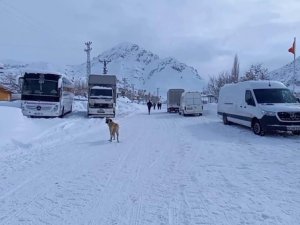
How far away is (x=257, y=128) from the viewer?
55.2 ft

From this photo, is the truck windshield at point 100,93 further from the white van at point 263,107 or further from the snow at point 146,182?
the snow at point 146,182

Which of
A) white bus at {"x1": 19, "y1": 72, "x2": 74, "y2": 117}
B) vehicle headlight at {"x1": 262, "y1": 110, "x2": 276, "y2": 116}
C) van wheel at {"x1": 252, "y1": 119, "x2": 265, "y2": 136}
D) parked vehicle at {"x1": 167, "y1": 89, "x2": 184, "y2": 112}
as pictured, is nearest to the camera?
vehicle headlight at {"x1": 262, "y1": 110, "x2": 276, "y2": 116}

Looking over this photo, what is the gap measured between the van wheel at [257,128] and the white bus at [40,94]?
13.7 meters

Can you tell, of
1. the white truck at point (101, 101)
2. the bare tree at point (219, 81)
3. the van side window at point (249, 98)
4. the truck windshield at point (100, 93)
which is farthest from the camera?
the bare tree at point (219, 81)

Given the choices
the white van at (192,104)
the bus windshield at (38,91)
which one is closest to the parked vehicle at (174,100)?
the white van at (192,104)

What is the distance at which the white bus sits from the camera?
24.9 metres

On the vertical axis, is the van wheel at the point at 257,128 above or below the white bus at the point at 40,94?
below

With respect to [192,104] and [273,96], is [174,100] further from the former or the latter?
[273,96]

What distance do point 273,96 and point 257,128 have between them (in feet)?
7.07

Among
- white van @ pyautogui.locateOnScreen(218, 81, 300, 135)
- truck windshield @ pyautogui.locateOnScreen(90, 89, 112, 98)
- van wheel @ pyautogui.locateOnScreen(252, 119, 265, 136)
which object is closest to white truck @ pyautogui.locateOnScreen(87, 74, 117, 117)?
truck windshield @ pyautogui.locateOnScreen(90, 89, 112, 98)

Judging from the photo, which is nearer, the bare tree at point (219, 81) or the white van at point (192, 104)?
the white van at point (192, 104)

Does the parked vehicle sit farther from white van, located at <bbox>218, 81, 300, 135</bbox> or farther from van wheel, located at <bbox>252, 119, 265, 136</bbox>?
van wheel, located at <bbox>252, 119, 265, 136</bbox>

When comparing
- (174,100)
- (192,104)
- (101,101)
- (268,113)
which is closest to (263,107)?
(268,113)

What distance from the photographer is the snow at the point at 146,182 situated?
5691mm
